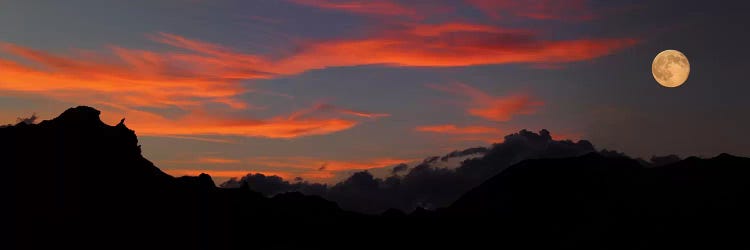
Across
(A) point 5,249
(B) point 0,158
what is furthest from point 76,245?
(B) point 0,158

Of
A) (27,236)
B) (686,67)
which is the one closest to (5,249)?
(27,236)

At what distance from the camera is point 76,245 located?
19938 cm

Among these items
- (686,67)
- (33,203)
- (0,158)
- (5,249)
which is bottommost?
(5,249)

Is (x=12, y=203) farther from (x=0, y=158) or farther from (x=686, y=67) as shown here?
(x=686, y=67)

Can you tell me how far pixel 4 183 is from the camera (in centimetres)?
19750

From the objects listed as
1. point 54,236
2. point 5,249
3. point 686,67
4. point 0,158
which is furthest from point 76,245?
point 686,67

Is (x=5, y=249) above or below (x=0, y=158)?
below

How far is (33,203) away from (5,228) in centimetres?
1144

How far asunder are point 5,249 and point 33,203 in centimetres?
1753

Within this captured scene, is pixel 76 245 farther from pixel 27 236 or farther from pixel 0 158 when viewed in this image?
pixel 0 158

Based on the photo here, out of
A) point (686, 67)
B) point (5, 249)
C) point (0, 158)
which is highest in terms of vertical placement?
point (686, 67)

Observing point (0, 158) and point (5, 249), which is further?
point (0, 158)

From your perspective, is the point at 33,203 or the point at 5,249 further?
the point at 33,203

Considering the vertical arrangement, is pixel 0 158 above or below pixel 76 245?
above
